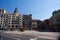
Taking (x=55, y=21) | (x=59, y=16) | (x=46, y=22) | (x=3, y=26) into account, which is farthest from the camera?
(x=3, y=26)

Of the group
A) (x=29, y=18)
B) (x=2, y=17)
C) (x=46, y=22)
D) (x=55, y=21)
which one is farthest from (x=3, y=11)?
(x=55, y=21)

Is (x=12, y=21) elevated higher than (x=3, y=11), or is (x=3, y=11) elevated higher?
(x=3, y=11)

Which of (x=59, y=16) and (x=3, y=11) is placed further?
(x=3, y=11)

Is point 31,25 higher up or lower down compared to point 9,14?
lower down

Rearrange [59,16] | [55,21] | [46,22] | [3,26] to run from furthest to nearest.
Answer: [3,26]
[46,22]
[55,21]
[59,16]

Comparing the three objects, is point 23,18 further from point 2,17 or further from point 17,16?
point 2,17

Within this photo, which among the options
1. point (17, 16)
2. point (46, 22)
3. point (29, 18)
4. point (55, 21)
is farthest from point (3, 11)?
point (55, 21)

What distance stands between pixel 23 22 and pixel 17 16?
5.05m

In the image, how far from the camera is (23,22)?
8144 centimetres

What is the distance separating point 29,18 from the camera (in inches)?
3265

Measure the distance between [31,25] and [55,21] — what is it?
91.1ft

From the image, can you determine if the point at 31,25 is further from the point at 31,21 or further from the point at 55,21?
the point at 55,21

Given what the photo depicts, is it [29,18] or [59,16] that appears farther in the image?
[29,18]

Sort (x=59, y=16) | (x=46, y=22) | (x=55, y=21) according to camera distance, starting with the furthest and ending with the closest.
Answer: (x=46, y=22), (x=55, y=21), (x=59, y=16)
